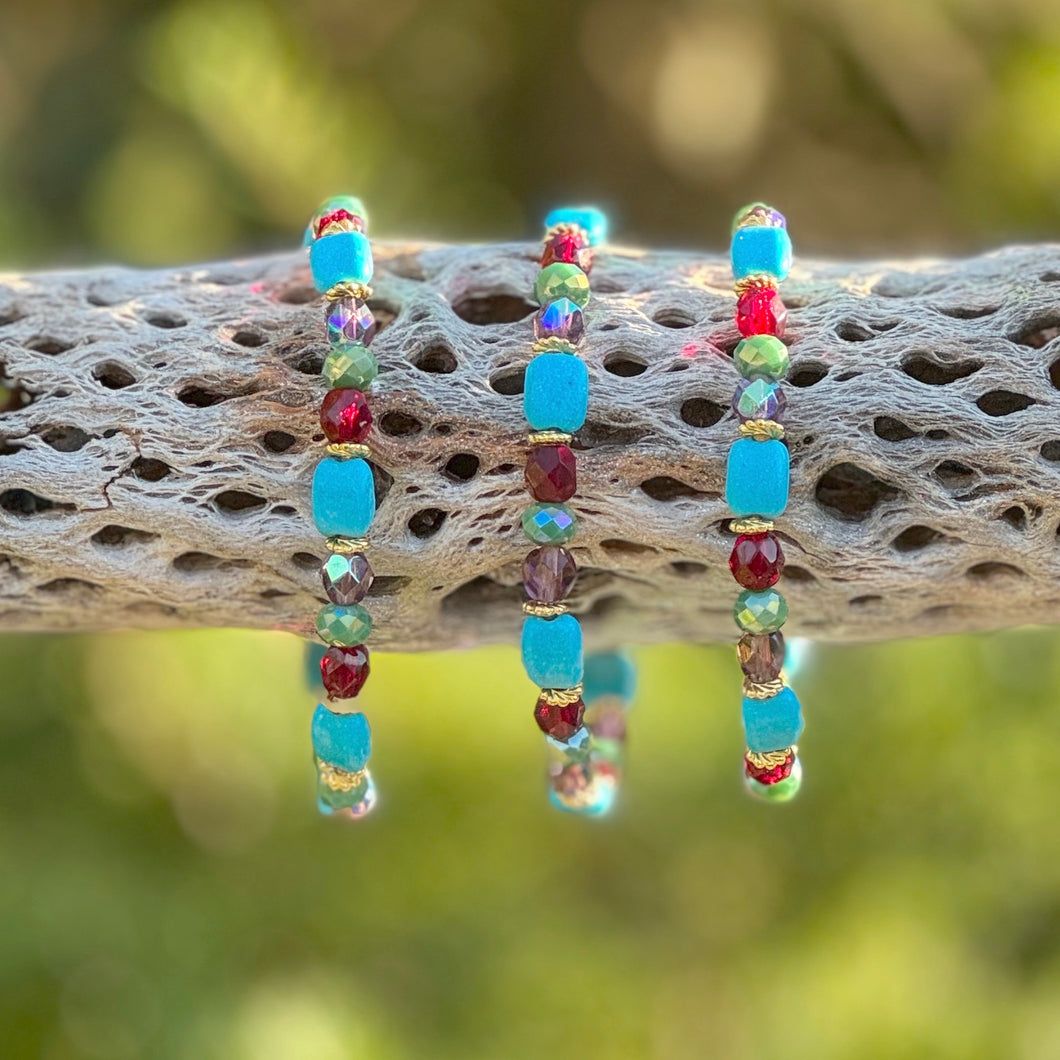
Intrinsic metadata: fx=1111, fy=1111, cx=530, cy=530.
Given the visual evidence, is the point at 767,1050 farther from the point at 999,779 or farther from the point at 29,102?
the point at 29,102

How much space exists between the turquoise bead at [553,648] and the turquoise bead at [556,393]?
10 cm

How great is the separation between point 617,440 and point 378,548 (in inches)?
5.5

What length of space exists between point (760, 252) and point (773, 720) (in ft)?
0.79

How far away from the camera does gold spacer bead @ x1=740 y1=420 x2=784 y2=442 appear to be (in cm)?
54

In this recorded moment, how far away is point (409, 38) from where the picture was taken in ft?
4.56

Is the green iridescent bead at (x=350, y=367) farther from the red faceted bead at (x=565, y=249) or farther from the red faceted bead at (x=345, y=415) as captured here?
the red faceted bead at (x=565, y=249)

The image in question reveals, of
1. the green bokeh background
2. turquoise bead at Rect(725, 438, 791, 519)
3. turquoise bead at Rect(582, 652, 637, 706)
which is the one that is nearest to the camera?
turquoise bead at Rect(725, 438, 791, 519)

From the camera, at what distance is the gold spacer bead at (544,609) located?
22.5 inches

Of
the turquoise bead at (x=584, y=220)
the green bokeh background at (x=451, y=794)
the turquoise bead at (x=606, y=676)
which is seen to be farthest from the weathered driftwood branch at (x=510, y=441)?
the green bokeh background at (x=451, y=794)

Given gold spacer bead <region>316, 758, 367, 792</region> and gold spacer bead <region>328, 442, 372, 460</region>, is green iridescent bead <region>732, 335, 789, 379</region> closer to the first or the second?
gold spacer bead <region>328, 442, 372, 460</region>

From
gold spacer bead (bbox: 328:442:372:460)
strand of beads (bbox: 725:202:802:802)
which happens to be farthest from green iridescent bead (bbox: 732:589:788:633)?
gold spacer bead (bbox: 328:442:372:460)

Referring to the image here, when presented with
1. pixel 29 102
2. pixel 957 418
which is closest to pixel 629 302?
pixel 957 418

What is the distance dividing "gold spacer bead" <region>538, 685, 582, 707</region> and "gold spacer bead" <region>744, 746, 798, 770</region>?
0.32ft

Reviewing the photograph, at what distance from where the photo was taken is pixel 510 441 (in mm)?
578
